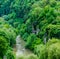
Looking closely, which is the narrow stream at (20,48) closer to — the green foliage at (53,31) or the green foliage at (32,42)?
the green foliage at (32,42)

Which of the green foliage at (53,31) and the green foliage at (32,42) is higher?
the green foliage at (53,31)

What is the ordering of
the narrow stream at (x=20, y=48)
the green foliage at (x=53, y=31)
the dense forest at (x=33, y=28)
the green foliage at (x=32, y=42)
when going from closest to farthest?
the dense forest at (x=33, y=28) → the green foliage at (x=53, y=31) → the narrow stream at (x=20, y=48) → the green foliage at (x=32, y=42)

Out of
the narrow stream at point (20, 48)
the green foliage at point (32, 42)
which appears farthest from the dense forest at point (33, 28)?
the narrow stream at point (20, 48)

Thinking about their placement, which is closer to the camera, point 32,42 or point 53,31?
point 53,31

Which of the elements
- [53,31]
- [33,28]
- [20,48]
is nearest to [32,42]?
[20,48]

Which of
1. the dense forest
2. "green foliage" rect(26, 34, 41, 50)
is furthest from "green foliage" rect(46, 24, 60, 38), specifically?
"green foliage" rect(26, 34, 41, 50)

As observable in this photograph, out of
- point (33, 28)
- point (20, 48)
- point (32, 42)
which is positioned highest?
point (32, 42)

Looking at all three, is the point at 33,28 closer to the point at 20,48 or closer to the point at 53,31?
the point at 20,48

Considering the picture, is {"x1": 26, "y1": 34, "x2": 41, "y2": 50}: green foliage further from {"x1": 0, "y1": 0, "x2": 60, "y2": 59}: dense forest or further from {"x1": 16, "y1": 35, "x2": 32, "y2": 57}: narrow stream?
{"x1": 16, "y1": 35, "x2": 32, "y2": 57}: narrow stream
